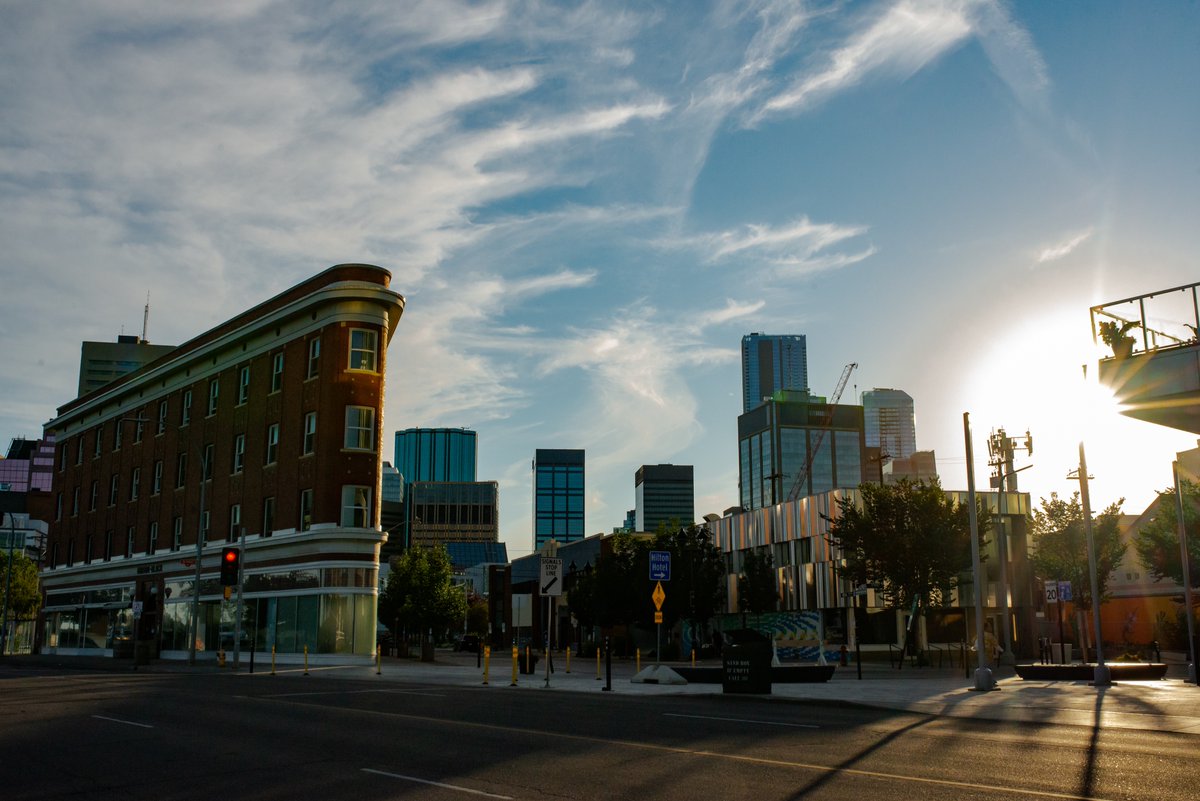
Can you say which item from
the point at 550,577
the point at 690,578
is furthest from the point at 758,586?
the point at 550,577

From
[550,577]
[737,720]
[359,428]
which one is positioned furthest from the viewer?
[359,428]

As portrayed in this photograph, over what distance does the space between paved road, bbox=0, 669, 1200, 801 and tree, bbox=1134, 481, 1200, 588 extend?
4145cm

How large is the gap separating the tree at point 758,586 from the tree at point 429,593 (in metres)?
17.6

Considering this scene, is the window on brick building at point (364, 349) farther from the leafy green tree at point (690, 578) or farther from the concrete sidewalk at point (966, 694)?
the leafy green tree at point (690, 578)

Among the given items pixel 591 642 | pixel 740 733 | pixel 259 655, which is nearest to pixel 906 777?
pixel 740 733

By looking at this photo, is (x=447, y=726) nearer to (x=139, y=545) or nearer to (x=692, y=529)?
(x=692, y=529)

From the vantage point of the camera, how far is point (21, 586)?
3625 inches

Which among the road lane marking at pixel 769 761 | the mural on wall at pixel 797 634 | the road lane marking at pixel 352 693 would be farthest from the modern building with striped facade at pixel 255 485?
the road lane marking at pixel 769 761

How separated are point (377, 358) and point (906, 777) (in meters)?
41.7

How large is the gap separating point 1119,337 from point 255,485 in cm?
4311

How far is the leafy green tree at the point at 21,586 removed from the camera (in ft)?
301

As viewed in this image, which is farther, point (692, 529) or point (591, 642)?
point (591, 642)

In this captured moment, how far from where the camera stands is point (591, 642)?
79938 millimetres

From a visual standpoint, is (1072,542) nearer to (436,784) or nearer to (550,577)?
(550,577)
